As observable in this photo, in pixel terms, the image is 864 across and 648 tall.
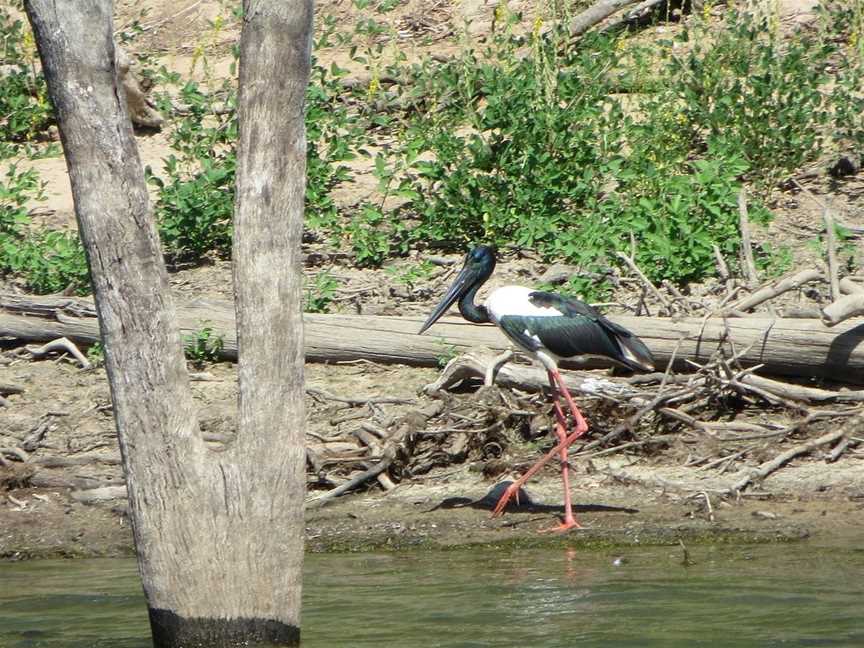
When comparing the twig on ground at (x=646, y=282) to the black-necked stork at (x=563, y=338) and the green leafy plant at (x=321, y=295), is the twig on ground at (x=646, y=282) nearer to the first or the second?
the black-necked stork at (x=563, y=338)

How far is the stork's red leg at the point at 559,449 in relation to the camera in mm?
6789

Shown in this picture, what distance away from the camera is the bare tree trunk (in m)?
4.34

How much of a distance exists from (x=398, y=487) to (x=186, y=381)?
9.14ft

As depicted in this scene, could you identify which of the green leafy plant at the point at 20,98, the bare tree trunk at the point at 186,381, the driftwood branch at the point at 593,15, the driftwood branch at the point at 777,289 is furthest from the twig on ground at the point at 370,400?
the driftwood branch at the point at 593,15

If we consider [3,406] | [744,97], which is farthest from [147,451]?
[744,97]

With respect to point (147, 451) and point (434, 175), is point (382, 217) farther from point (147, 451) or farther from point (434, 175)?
point (147, 451)

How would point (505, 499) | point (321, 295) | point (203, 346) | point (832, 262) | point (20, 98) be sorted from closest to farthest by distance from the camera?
point (505, 499), point (832, 262), point (203, 346), point (321, 295), point (20, 98)

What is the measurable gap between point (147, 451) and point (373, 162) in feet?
22.2

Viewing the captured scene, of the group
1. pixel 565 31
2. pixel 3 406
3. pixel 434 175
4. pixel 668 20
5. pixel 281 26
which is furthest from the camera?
pixel 668 20

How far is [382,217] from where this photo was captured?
988cm

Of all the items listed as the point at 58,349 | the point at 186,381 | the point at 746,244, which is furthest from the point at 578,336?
the point at 58,349

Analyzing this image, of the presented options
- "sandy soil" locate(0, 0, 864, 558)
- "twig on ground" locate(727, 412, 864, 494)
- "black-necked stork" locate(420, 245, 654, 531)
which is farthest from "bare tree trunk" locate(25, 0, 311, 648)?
"twig on ground" locate(727, 412, 864, 494)

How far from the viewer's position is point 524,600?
5.82 metres

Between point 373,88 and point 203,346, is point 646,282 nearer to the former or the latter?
point 203,346
